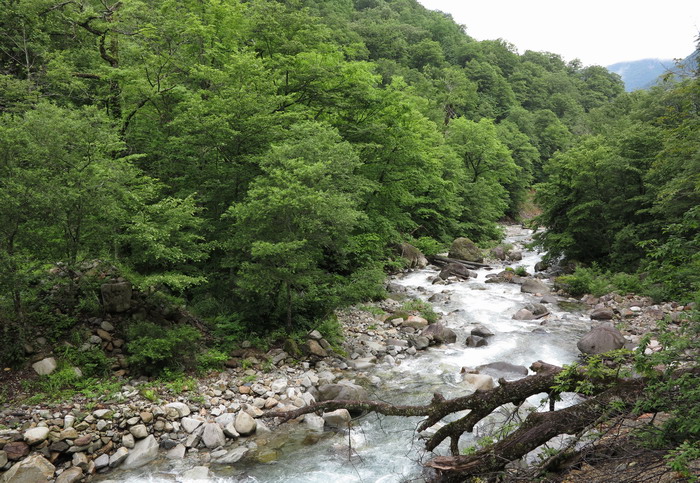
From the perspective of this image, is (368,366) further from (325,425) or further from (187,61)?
(187,61)

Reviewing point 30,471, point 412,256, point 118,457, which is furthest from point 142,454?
point 412,256

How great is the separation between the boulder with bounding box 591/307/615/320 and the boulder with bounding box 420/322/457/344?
19.3 feet

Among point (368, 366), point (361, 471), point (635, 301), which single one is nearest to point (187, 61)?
point (368, 366)

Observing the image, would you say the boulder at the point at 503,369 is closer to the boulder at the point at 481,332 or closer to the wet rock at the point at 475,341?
the wet rock at the point at 475,341

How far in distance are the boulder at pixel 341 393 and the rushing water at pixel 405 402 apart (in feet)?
1.61

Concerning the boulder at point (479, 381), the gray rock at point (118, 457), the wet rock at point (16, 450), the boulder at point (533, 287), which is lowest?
the boulder at point (533, 287)

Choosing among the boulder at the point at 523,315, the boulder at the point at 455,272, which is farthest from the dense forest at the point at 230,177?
the boulder at the point at 523,315

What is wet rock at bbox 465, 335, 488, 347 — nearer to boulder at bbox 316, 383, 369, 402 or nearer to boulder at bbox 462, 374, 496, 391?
boulder at bbox 462, 374, 496, 391

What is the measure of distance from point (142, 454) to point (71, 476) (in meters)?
1.10

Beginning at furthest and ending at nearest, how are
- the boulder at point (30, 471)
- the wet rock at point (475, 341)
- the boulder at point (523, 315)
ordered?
the boulder at point (523, 315), the wet rock at point (475, 341), the boulder at point (30, 471)

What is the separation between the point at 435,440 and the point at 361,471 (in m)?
1.70

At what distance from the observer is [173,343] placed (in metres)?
9.98

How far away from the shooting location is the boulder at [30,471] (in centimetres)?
679

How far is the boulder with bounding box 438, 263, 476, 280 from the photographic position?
22922mm
